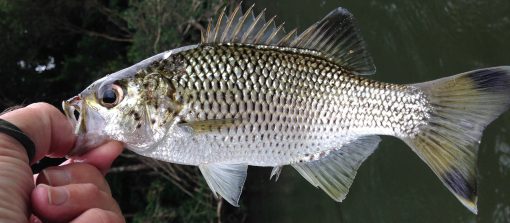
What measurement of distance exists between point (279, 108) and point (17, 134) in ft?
2.95

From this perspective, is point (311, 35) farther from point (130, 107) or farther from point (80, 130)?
point (80, 130)

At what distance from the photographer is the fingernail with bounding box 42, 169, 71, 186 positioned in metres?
1.64

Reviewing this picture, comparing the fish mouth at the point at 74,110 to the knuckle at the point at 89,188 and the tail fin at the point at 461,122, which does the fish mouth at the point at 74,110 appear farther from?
the tail fin at the point at 461,122

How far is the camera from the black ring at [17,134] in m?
1.59

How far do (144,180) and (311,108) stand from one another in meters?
5.01

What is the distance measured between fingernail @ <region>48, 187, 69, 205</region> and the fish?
11.5 inches

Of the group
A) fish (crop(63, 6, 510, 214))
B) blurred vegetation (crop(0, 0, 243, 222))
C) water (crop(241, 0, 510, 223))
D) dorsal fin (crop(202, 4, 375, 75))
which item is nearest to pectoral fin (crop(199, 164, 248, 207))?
fish (crop(63, 6, 510, 214))

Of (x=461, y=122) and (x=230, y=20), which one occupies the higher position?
(x=230, y=20)

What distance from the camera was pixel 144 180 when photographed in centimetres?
674

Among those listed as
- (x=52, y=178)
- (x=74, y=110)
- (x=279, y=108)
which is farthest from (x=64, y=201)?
(x=279, y=108)

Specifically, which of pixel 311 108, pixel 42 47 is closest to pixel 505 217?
pixel 311 108

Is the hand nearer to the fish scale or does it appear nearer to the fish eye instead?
the fish eye

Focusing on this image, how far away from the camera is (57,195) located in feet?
4.99

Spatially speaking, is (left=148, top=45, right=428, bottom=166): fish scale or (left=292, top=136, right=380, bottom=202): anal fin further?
(left=292, top=136, right=380, bottom=202): anal fin
